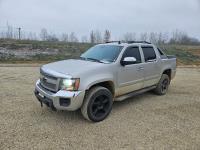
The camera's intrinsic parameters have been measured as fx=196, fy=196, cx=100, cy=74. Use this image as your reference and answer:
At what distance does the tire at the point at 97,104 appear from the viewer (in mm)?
A: 4262

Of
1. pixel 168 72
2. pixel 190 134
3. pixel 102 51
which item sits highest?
pixel 102 51

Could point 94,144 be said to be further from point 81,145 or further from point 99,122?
point 99,122

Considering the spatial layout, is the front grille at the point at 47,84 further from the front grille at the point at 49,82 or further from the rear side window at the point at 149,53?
the rear side window at the point at 149,53

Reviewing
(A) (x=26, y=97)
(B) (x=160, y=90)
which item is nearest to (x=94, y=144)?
(A) (x=26, y=97)

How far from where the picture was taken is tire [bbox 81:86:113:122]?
426 centimetres

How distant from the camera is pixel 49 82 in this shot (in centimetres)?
429

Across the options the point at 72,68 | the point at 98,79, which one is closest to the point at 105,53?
the point at 98,79

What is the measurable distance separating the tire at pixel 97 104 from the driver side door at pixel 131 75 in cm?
50

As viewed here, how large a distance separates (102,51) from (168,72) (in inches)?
122

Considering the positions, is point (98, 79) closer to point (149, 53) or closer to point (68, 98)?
point (68, 98)

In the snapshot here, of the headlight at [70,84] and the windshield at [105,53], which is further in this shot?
the windshield at [105,53]

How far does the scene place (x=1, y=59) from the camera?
59.9ft

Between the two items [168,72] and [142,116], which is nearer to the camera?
[142,116]

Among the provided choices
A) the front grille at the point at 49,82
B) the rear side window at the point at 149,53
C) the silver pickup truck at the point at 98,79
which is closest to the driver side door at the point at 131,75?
the silver pickup truck at the point at 98,79
